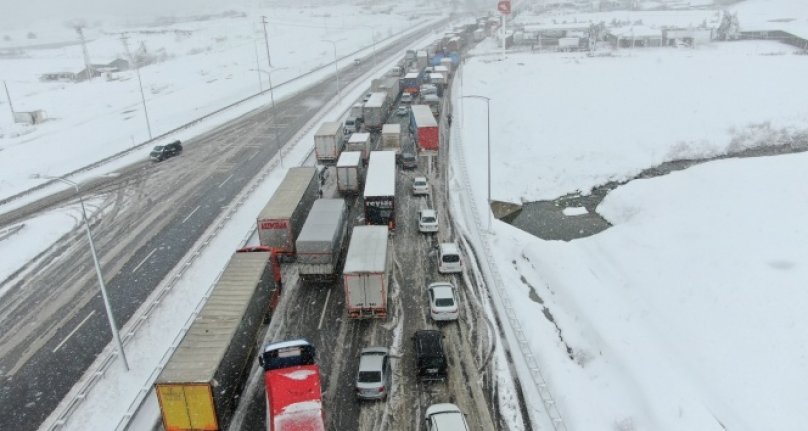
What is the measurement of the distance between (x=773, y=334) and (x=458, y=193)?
82.4ft

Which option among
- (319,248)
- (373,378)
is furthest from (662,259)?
(373,378)

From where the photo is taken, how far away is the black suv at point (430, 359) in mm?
23969

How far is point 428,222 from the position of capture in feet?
128

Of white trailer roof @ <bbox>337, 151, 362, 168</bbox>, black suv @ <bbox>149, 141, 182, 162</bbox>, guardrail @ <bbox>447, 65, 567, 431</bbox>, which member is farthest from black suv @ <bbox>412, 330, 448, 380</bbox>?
black suv @ <bbox>149, 141, 182, 162</bbox>

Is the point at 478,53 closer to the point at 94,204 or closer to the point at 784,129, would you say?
the point at 784,129

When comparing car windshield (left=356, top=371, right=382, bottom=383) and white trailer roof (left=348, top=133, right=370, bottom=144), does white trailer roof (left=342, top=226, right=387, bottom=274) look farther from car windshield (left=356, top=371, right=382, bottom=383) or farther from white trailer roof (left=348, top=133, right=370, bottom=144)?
white trailer roof (left=348, top=133, right=370, bottom=144)

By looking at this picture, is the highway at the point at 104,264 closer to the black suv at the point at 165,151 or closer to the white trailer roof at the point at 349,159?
the black suv at the point at 165,151

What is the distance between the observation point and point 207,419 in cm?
2061

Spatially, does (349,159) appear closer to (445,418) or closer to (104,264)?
(104,264)

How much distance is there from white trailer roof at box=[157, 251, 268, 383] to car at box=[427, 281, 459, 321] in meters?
9.06

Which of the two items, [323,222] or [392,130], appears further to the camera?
[392,130]

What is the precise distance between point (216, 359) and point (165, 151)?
44.3m

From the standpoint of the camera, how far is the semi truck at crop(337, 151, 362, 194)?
44.9 meters

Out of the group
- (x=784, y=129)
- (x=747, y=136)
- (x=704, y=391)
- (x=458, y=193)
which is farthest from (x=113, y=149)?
(x=784, y=129)
